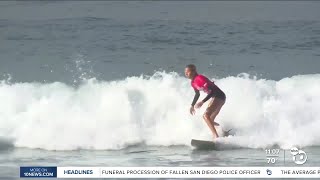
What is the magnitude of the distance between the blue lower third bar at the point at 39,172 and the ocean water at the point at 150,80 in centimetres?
24

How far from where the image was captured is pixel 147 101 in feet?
37.6

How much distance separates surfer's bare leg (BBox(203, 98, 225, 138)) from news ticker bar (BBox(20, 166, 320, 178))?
1.60 m

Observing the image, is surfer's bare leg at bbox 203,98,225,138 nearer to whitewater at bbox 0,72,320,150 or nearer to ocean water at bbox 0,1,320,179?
whitewater at bbox 0,72,320,150

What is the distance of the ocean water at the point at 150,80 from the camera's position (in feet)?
32.2

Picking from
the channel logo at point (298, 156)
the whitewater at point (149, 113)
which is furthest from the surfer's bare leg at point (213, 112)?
the channel logo at point (298, 156)

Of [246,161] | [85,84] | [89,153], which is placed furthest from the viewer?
[85,84]

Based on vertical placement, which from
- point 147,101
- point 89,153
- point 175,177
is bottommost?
point 175,177

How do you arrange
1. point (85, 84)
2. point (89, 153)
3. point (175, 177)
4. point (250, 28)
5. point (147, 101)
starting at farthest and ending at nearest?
point (250, 28) < point (85, 84) < point (147, 101) < point (89, 153) < point (175, 177)

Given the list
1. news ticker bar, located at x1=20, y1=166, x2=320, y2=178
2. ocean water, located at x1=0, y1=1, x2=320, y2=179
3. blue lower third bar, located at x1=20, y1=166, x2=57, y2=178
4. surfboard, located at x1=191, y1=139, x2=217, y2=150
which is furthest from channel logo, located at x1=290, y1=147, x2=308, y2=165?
blue lower third bar, located at x1=20, y1=166, x2=57, y2=178

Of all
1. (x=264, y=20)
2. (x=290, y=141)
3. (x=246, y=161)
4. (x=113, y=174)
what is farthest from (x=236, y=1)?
(x=113, y=174)

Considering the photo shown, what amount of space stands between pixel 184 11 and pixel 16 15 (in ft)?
12.8

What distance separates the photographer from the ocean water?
32.2 ft

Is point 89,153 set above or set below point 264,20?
below

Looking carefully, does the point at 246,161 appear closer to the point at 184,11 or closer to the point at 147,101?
the point at 147,101
